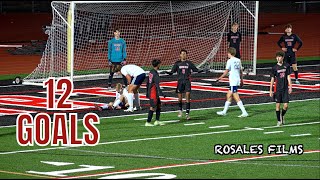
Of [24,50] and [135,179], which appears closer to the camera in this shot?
[135,179]

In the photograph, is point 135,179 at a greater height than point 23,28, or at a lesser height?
lesser

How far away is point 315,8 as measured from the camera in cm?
6956

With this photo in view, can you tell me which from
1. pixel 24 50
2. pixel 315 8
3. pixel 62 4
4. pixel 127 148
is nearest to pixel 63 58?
pixel 62 4

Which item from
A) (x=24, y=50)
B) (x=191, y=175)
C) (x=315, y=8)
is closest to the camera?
(x=191, y=175)

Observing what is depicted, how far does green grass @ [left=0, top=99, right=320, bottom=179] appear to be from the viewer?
22.6 m

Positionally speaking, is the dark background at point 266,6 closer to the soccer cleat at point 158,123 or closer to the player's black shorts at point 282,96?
the soccer cleat at point 158,123

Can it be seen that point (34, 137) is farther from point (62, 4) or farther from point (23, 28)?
point (23, 28)

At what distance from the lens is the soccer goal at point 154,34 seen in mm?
41531

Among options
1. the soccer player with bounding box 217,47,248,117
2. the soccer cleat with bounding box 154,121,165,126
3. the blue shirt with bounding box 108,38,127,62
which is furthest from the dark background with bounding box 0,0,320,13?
the soccer cleat with bounding box 154,121,165,126

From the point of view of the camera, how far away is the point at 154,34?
161 ft

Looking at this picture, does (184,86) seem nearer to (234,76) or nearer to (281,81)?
(234,76)

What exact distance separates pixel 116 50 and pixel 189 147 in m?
11.5

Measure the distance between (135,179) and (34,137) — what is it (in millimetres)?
7404

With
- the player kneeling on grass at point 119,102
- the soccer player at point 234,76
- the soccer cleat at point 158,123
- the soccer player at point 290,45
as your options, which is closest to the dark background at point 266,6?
the soccer player at point 290,45
